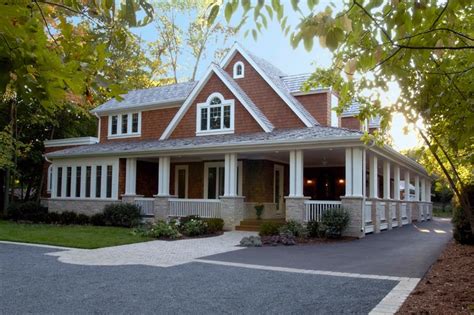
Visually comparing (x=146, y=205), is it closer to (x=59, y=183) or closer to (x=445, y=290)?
(x=59, y=183)

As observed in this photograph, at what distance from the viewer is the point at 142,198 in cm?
2073

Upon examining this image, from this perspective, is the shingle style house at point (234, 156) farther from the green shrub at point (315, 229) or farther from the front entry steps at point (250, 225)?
the green shrub at point (315, 229)

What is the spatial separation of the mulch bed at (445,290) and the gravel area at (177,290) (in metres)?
0.51

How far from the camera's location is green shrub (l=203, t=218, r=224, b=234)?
17.1 meters

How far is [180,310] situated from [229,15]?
14.2ft

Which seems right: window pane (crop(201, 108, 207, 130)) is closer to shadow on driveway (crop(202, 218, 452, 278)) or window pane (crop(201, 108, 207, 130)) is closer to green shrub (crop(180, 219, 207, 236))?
green shrub (crop(180, 219, 207, 236))

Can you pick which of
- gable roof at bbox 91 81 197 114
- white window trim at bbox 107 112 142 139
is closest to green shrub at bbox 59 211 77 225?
white window trim at bbox 107 112 142 139

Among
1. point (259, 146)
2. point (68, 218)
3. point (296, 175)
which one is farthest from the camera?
point (68, 218)

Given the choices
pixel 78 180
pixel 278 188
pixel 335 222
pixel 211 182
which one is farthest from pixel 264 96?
pixel 78 180

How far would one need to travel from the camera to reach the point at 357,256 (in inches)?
444

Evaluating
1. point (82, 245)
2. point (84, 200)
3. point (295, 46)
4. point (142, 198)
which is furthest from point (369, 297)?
point (84, 200)

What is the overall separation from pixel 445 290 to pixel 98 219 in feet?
53.4

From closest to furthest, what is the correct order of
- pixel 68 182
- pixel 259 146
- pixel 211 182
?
pixel 259 146 → pixel 211 182 → pixel 68 182

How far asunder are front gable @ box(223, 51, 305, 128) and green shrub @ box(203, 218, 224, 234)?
4.75m
